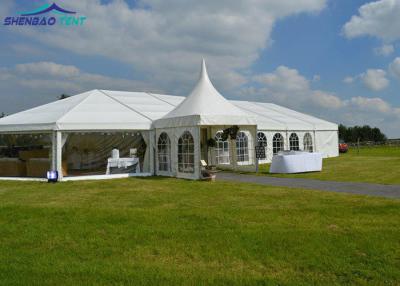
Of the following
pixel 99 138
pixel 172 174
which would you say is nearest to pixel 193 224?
pixel 172 174

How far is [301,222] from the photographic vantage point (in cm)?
517

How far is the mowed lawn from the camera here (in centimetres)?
339

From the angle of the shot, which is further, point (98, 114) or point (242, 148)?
point (242, 148)

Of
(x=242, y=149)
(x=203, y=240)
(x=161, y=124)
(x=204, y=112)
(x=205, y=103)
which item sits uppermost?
(x=205, y=103)

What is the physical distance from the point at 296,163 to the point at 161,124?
471 cm

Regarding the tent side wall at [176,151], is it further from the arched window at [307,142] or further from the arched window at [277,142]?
the arched window at [307,142]

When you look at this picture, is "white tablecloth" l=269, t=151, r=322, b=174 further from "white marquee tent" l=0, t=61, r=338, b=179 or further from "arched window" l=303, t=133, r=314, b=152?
"arched window" l=303, t=133, r=314, b=152

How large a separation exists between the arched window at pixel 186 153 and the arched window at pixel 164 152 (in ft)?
2.14

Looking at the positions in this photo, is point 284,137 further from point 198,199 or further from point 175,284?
point 175,284

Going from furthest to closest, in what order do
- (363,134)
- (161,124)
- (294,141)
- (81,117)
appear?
(363,134)
(294,141)
(161,124)
(81,117)

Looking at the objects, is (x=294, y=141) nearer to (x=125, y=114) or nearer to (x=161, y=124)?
(x=161, y=124)

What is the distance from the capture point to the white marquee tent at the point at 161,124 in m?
11.3

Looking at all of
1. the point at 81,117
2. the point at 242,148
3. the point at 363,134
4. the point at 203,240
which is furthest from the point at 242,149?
the point at 363,134

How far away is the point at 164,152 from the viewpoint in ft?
41.2
